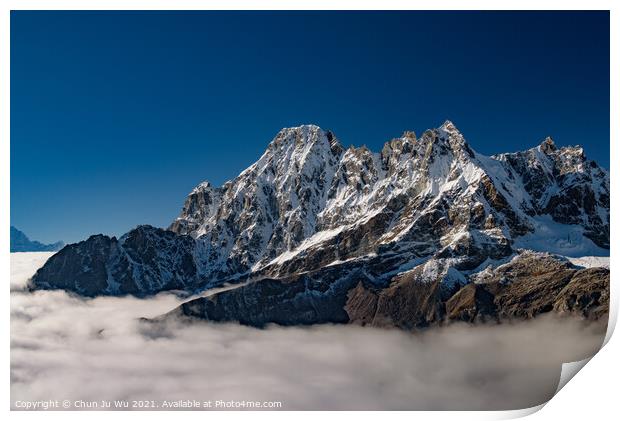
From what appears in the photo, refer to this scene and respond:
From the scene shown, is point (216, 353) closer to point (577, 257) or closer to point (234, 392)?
point (234, 392)

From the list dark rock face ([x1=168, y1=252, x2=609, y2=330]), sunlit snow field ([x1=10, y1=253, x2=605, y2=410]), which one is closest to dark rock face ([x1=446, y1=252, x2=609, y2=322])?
dark rock face ([x1=168, y1=252, x2=609, y2=330])

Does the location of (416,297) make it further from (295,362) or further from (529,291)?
(295,362)

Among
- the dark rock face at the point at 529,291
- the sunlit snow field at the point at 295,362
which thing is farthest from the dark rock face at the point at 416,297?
the sunlit snow field at the point at 295,362

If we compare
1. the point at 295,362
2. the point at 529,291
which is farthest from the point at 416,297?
the point at 295,362

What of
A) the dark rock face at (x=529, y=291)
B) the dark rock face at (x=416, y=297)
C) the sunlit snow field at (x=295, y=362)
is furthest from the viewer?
the dark rock face at (x=416, y=297)

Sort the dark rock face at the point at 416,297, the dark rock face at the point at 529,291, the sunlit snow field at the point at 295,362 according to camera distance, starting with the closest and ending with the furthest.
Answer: the sunlit snow field at the point at 295,362 → the dark rock face at the point at 529,291 → the dark rock face at the point at 416,297

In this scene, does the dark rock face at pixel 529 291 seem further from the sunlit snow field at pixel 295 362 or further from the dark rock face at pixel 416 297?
the sunlit snow field at pixel 295 362
